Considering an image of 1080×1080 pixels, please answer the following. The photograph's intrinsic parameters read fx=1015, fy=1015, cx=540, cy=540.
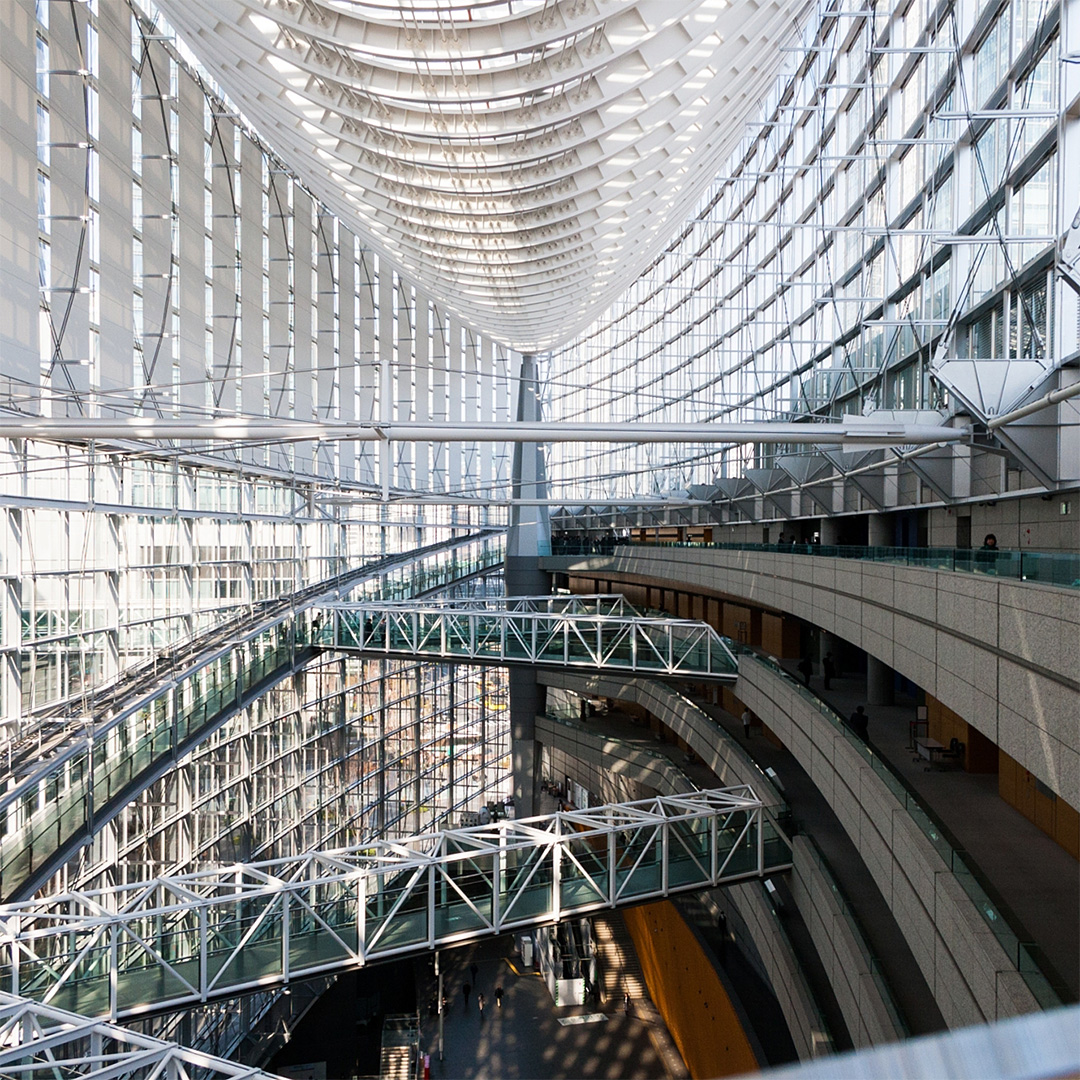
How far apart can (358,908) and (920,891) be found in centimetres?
967

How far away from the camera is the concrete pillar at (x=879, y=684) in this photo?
2117 centimetres

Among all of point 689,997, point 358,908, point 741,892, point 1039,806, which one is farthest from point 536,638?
point 1039,806

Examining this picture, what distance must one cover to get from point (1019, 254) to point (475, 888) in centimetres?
1427

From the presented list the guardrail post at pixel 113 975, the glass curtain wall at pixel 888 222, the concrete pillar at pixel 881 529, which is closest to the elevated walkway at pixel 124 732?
the guardrail post at pixel 113 975

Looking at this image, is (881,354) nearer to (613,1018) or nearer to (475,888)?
(475,888)

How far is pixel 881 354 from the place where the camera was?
26.2 metres

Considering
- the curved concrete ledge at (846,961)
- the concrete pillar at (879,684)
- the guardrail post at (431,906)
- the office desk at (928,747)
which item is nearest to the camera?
the curved concrete ledge at (846,961)

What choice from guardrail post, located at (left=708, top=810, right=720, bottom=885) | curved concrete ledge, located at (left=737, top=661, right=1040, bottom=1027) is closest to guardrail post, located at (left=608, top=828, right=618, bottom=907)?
guardrail post, located at (left=708, top=810, right=720, bottom=885)

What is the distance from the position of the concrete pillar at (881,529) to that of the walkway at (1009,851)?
871 centimetres

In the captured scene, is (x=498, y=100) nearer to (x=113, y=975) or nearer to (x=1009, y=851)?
(x=1009, y=851)

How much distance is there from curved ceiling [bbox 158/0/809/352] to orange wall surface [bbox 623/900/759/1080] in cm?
1739

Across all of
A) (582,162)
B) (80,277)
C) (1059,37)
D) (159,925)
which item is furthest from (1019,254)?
(159,925)

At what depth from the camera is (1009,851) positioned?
12.0m

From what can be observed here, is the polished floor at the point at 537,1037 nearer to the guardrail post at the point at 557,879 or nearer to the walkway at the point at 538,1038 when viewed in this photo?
the walkway at the point at 538,1038
